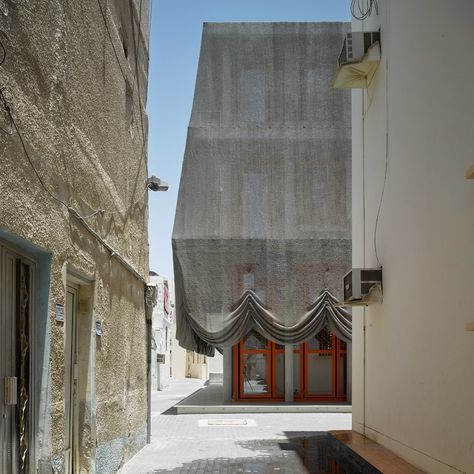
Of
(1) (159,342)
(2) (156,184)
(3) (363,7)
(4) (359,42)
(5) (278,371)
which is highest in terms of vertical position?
(3) (363,7)

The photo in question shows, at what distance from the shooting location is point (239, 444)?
35.9 ft

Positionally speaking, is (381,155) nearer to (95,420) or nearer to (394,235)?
(394,235)

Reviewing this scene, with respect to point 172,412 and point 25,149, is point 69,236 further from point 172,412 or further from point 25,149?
point 172,412

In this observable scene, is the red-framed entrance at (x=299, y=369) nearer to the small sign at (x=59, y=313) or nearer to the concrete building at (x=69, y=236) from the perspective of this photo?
the concrete building at (x=69, y=236)

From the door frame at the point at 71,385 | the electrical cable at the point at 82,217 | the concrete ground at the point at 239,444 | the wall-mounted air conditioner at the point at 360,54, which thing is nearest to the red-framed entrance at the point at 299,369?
the concrete ground at the point at 239,444

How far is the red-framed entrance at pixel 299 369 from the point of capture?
58.0 ft

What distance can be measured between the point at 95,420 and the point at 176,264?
10255 millimetres

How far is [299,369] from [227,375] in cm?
172

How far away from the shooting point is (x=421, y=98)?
24.2 feet

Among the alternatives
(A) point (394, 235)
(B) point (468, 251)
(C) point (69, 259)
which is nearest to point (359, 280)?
(A) point (394, 235)

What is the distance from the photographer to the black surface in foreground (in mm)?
8344

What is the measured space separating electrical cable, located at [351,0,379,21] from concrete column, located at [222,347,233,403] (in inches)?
341

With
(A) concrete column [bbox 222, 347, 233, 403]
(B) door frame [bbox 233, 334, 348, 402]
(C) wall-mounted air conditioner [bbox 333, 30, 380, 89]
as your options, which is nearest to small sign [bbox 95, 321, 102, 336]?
(C) wall-mounted air conditioner [bbox 333, 30, 380, 89]

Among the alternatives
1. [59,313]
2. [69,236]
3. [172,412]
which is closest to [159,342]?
[172,412]
